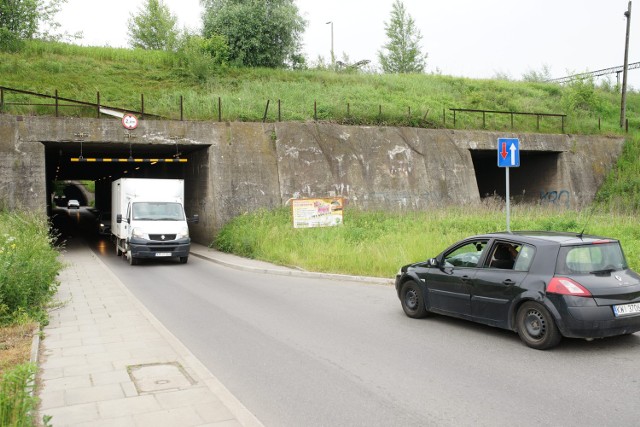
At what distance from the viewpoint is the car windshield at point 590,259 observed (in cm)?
697

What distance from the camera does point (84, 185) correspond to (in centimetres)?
8550

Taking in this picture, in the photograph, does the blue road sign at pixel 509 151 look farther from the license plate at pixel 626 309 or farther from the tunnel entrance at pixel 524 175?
the tunnel entrance at pixel 524 175

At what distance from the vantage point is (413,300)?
9070 millimetres

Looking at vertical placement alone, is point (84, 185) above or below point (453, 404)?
above

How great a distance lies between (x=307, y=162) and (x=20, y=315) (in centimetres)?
Result: 1723

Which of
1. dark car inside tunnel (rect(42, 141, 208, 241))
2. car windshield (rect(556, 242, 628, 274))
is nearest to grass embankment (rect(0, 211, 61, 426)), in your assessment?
car windshield (rect(556, 242, 628, 274))

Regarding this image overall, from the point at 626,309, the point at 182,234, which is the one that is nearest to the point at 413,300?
the point at 626,309

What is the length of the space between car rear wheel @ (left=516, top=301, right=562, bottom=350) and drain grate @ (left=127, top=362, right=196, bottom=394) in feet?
14.2

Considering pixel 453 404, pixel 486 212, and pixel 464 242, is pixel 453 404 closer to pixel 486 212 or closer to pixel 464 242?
pixel 464 242

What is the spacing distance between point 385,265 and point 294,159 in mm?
11448

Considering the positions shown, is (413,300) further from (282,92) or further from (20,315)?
(282,92)

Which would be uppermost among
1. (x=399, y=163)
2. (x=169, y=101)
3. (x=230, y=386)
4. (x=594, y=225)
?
(x=169, y=101)

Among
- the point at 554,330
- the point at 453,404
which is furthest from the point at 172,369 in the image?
the point at 554,330

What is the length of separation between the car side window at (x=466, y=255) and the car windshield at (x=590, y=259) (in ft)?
4.26
